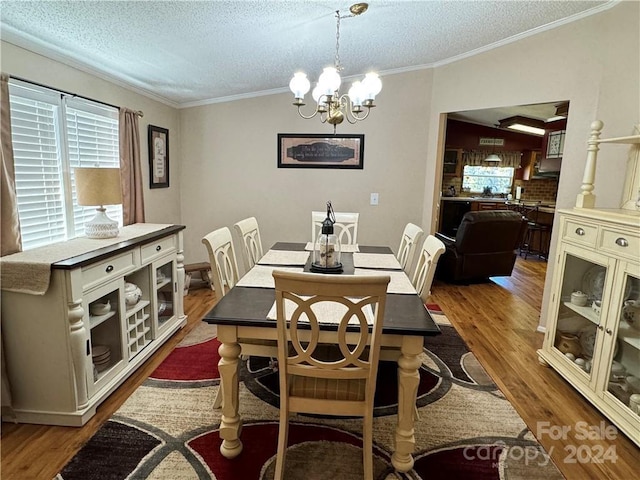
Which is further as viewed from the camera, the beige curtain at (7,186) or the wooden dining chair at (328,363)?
the beige curtain at (7,186)

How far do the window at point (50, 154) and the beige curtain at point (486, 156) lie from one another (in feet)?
28.9

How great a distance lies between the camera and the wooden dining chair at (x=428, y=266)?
202 cm

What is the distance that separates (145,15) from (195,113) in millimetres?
2360

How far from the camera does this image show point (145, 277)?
2717 mm

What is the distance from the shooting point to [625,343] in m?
2.10

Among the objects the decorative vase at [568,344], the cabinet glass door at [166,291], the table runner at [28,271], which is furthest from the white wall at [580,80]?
the table runner at [28,271]

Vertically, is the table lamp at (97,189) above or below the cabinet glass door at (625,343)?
above

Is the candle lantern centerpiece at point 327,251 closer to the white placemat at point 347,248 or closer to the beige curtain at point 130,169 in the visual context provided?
the white placemat at point 347,248

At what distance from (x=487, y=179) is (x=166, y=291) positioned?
9.20 meters

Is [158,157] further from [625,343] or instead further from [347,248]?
[625,343]

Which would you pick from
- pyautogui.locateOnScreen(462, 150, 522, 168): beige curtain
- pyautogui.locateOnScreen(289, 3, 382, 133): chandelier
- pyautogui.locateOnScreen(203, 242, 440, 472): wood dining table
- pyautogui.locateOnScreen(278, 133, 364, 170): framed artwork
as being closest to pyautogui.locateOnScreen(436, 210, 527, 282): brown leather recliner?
pyautogui.locateOnScreen(278, 133, 364, 170): framed artwork

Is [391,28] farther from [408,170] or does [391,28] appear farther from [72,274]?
[72,274]

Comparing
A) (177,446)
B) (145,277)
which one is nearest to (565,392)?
(177,446)

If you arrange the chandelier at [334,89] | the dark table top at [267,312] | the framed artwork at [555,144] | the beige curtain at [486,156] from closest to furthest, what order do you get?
the dark table top at [267,312], the chandelier at [334,89], the framed artwork at [555,144], the beige curtain at [486,156]
